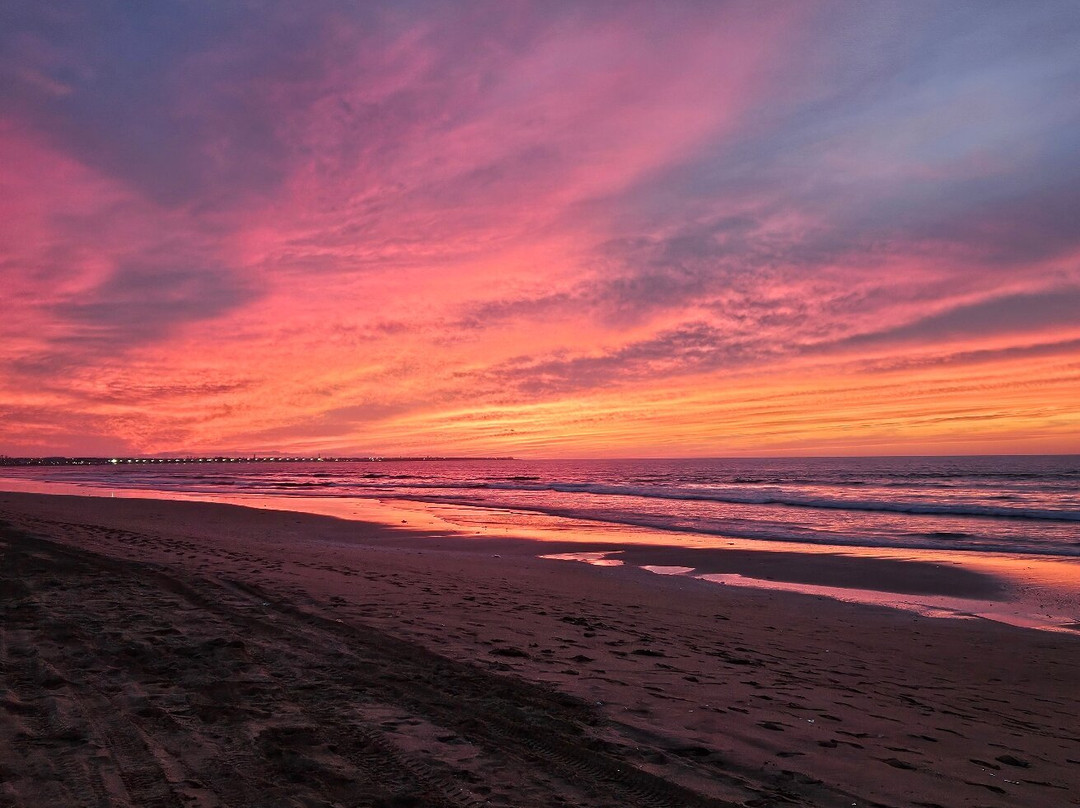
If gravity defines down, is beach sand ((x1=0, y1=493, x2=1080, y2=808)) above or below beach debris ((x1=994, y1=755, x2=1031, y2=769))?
above

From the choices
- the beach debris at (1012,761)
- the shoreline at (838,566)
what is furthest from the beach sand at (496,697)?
the shoreline at (838,566)

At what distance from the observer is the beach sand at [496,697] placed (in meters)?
4.18

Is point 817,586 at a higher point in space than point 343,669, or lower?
lower

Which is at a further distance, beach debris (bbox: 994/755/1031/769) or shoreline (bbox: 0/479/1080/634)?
shoreline (bbox: 0/479/1080/634)

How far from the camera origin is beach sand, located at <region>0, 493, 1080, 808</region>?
4180 mm

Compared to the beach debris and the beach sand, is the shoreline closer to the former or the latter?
the beach sand

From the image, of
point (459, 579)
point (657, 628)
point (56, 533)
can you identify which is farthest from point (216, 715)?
point (56, 533)

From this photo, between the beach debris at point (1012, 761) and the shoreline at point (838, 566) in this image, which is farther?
the shoreline at point (838, 566)

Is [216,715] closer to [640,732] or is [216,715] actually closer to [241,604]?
[640,732]

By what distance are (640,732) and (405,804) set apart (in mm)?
2112

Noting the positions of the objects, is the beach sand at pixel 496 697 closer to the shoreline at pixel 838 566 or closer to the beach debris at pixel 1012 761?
the beach debris at pixel 1012 761

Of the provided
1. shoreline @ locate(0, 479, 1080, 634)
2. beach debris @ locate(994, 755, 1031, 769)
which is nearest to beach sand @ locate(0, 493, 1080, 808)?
beach debris @ locate(994, 755, 1031, 769)

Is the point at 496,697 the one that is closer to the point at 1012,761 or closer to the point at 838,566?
the point at 1012,761

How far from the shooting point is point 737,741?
5145 millimetres
